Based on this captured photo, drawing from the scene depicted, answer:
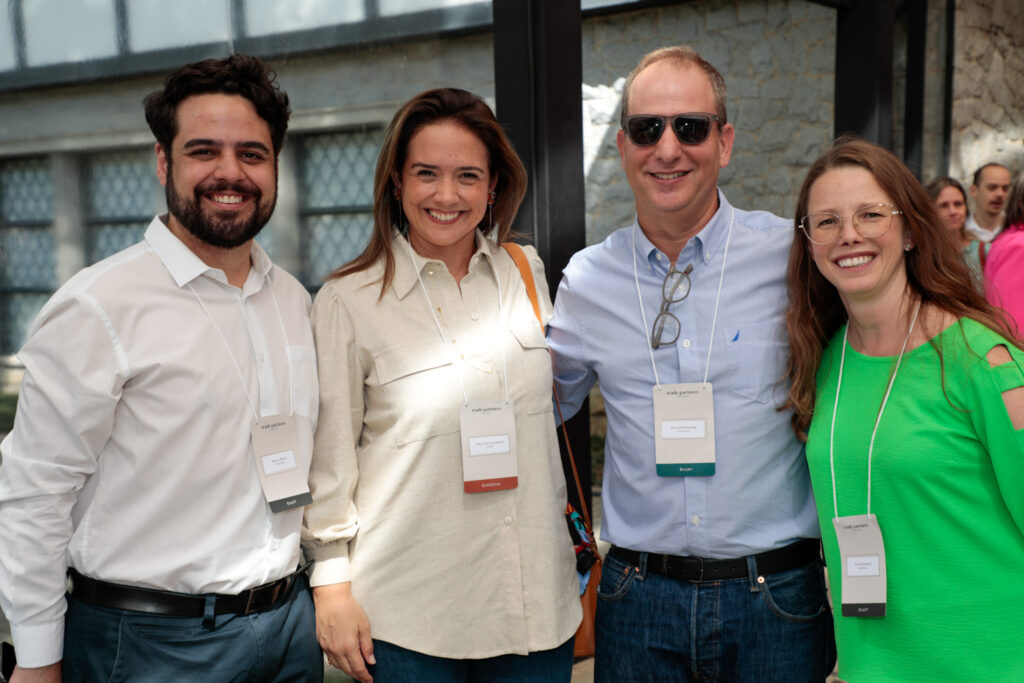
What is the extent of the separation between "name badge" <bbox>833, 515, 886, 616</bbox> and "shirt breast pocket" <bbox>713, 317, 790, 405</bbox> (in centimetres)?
33

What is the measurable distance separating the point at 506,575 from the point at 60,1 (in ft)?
5.55

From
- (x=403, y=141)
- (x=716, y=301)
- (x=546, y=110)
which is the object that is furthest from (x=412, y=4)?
(x=716, y=301)

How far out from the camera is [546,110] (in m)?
2.85

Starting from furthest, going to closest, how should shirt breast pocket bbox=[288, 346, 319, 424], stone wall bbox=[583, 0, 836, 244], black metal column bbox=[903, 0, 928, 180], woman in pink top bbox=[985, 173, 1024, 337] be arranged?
stone wall bbox=[583, 0, 836, 244] < black metal column bbox=[903, 0, 928, 180] < woman in pink top bbox=[985, 173, 1024, 337] < shirt breast pocket bbox=[288, 346, 319, 424]

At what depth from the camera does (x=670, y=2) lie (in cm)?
736

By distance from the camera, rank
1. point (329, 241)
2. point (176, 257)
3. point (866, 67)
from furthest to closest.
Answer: point (866, 67) → point (329, 241) → point (176, 257)

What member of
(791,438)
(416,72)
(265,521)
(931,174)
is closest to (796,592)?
(791,438)

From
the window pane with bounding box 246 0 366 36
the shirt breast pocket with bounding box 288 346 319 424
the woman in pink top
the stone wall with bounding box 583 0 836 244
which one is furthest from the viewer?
the stone wall with bounding box 583 0 836 244

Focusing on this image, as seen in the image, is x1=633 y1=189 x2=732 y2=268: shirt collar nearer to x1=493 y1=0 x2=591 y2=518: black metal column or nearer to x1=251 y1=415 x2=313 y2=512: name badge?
x1=493 y1=0 x2=591 y2=518: black metal column

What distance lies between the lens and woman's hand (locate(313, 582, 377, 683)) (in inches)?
75.5

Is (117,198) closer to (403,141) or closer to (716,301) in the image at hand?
(403,141)

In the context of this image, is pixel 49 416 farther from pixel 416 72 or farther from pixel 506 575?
pixel 416 72

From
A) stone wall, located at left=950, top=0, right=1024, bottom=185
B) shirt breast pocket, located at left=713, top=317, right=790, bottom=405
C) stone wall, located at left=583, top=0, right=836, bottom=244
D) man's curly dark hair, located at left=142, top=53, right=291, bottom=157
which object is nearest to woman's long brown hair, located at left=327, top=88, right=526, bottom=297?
man's curly dark hair, located at left=142, top=53, right=291, bottom=157

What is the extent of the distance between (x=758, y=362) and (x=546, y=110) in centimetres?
121
